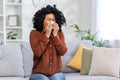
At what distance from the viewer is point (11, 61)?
11.5 ft

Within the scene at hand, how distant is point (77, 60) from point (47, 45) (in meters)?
1.09

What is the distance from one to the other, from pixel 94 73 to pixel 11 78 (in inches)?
40.8

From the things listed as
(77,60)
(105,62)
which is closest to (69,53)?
(77,60)

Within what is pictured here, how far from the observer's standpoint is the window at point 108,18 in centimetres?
512

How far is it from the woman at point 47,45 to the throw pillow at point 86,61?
892 mm

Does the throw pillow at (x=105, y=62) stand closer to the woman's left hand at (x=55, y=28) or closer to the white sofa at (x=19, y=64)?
the white sofa at (x=19, y=64)

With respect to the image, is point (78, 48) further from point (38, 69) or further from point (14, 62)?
point (38, 69)

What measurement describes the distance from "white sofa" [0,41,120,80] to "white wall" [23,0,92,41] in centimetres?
211

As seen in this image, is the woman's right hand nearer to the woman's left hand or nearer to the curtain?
the woman's left hand

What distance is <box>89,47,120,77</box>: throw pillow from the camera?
3.47 m

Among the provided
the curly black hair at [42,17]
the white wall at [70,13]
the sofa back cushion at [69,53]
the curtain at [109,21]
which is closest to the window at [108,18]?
the curtain at [109,21]

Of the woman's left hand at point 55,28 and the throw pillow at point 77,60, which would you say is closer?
the woman's left hand at point 55,28

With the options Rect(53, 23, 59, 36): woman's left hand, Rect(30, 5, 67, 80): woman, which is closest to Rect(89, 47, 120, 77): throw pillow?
Rect(30, 5, 67, 80): woman

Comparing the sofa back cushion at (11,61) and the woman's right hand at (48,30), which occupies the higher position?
the woman's right hand at (48,30)
